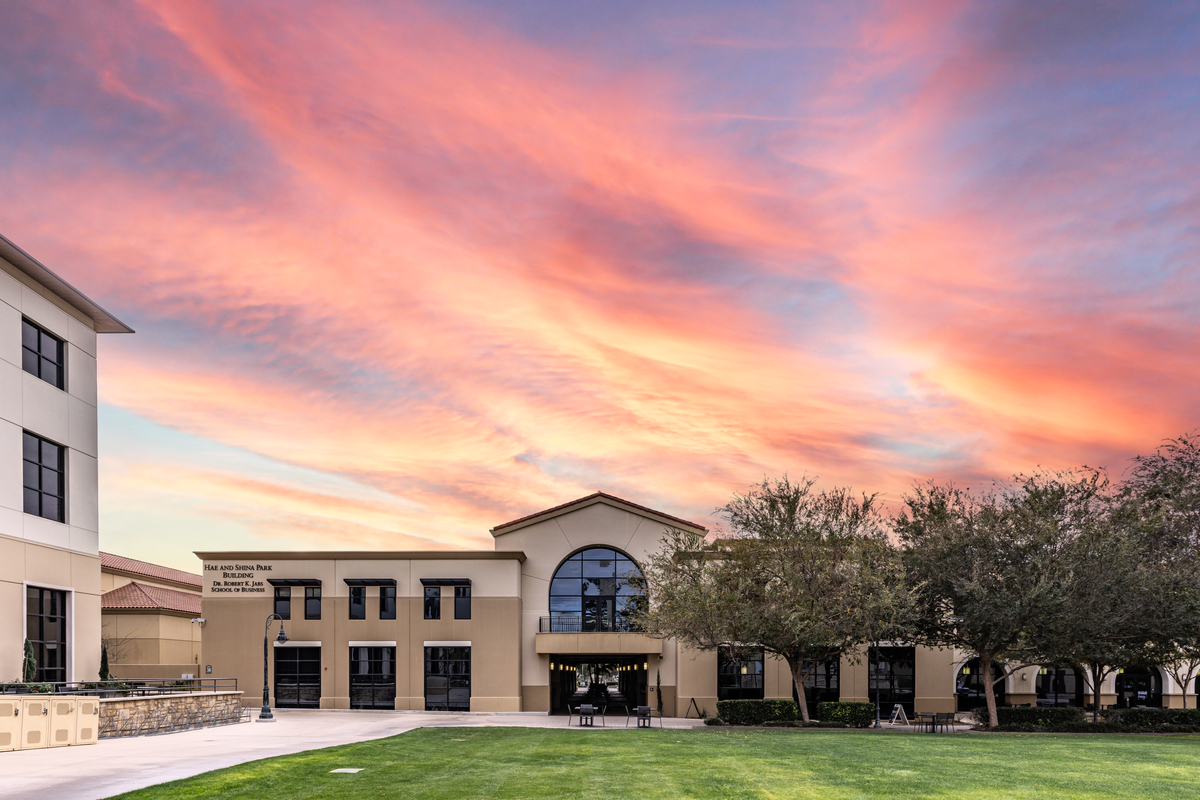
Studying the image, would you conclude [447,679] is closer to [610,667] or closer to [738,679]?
[610,667]

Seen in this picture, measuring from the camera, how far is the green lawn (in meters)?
15.4

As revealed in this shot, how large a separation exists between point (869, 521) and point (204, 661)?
31935 millimetres

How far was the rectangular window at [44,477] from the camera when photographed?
2961 cm

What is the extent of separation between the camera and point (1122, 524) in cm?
3569

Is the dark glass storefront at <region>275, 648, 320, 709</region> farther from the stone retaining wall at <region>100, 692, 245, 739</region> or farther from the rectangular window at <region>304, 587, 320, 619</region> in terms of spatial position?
the stone retaining wall at <region>100, 692, 245, 739</region>

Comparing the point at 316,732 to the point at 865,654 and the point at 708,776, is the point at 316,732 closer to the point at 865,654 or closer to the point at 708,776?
the point at 708,776

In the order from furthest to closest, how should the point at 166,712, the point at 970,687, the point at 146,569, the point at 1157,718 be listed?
the point at 146,569 → the point at 970,687 → the point at 1157,718 → the point at 166,712

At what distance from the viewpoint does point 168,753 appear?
851 inches

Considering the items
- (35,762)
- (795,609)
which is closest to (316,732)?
(35,762)

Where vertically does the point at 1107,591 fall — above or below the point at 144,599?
above

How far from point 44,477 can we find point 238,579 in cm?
1610

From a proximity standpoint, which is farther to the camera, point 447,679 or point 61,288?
point 447,679

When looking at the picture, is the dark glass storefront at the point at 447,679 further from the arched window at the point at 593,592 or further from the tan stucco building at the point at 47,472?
the tan stucco building at the point at 47,472

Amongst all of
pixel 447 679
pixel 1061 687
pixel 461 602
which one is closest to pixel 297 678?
pixel 447 679
